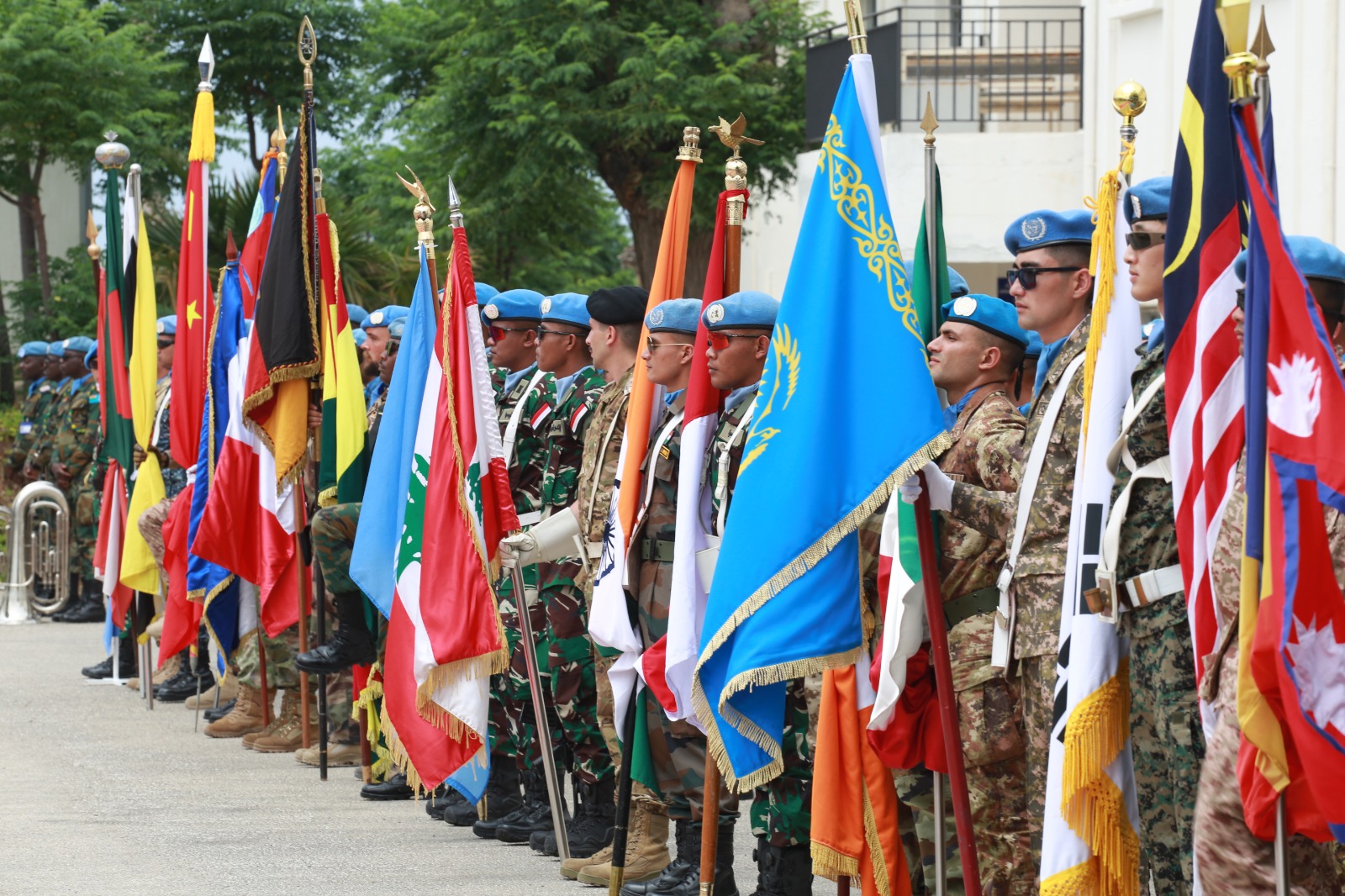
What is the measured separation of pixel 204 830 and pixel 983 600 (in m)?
4.01

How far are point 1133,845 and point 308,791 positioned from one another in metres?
5.04

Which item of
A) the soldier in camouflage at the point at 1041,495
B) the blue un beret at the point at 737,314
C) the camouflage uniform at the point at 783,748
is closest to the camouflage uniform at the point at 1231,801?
the soldier in camouflage at the point at 1041,495

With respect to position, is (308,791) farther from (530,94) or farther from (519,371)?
(530,94)

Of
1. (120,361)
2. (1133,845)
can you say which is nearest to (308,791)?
(120,361)

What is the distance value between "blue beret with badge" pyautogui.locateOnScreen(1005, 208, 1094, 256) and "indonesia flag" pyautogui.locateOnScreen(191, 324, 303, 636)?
5.25 metres

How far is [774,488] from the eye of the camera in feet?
15.4

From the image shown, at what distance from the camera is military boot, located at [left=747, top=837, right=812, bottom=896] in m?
5.52

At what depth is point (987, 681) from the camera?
468 centimetres

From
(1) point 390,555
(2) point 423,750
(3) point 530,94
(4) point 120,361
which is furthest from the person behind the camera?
(3) point 530,94

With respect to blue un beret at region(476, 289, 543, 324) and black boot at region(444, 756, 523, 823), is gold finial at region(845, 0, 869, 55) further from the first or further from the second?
black boot at region(444, 756, 523, 823)

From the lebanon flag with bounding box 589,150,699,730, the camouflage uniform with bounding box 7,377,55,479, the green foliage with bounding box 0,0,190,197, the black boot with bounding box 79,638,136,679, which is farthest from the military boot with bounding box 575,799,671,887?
the green foliage with bounding box 0,0,190,197

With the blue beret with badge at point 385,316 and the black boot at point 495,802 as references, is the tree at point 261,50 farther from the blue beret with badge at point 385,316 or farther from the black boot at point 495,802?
the black boot at point 495,802

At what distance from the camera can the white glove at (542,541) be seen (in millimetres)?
6609

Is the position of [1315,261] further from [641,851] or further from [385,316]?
[385,316]
